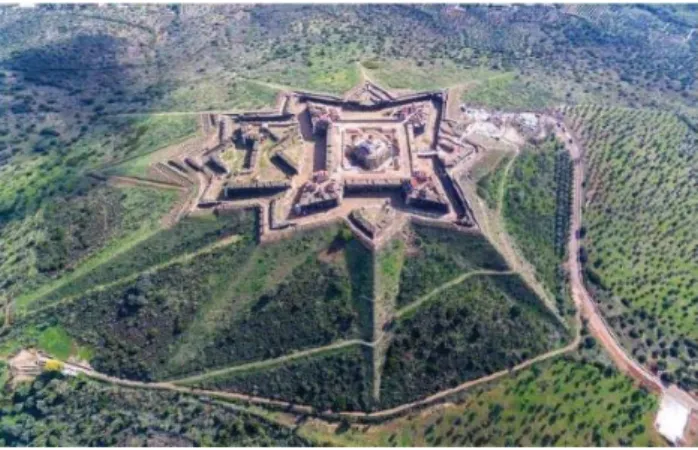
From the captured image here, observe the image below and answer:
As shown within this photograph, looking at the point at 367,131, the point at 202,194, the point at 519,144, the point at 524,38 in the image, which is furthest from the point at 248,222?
the point at 524,38

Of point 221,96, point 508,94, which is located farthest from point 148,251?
point 508,94

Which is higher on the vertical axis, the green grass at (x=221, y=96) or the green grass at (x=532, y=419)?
the green grass at (x=221, y=96)

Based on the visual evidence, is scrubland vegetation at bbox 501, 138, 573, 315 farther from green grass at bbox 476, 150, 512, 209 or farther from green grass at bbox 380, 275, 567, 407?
green grass at bbox 380, 275, 567, 407

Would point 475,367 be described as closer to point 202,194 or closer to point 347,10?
point 202,194

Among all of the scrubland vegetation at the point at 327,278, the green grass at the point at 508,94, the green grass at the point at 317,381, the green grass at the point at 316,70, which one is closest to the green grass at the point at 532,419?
the scrubland vegetation at the point at 327,278

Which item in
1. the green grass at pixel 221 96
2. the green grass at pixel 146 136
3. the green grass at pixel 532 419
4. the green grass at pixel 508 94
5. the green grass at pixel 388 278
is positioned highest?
the green grass at pixel 508 94

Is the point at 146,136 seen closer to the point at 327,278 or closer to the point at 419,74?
the point at 327,278

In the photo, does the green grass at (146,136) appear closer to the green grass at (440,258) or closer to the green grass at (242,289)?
the green grass at (242,289)
